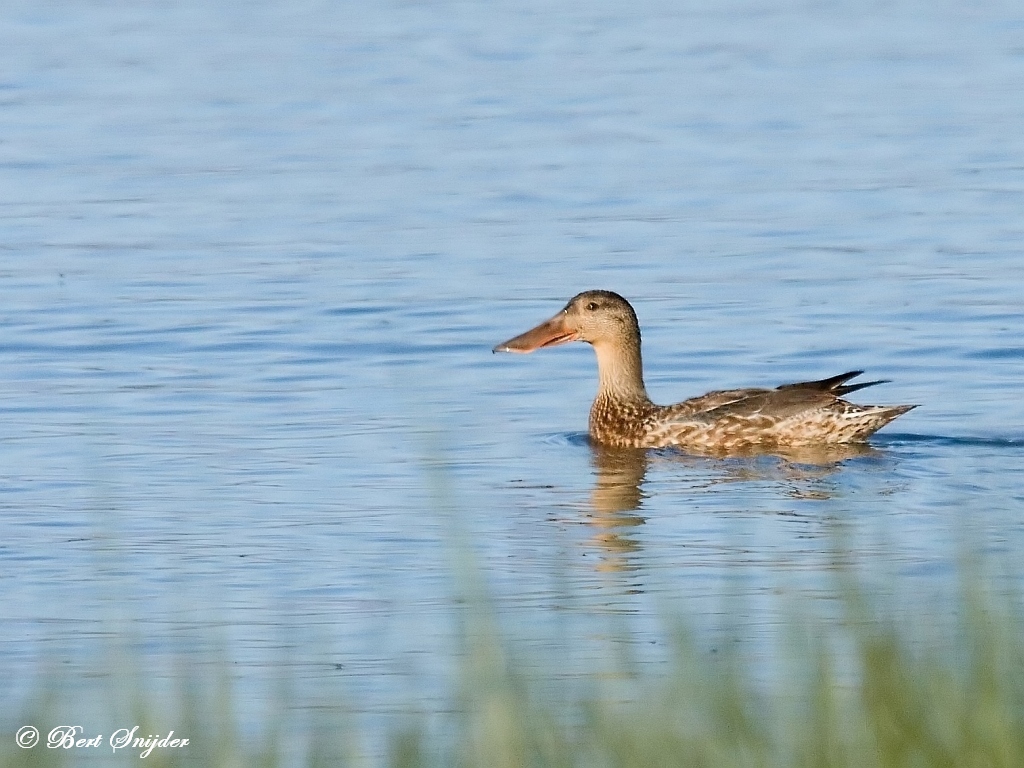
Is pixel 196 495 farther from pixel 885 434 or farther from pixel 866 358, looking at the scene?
pixel 866 358

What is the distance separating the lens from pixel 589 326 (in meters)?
13.1

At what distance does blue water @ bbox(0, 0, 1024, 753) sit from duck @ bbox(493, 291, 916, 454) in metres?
0.19

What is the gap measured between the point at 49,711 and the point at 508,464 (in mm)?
6206

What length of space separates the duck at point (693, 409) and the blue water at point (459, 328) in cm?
19

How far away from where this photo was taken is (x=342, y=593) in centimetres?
895

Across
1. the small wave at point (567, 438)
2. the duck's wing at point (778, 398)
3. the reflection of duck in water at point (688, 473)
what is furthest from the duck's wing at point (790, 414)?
the small wave at point (567, 438)

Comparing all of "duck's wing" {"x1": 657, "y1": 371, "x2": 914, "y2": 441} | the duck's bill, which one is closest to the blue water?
"duck's wing" {"x1": 657, "y1": 371, "x2": 914, "y2": 441}

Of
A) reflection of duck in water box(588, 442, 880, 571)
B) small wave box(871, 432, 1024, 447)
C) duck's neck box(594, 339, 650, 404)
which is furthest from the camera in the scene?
duck's neck box(594, 339, 650, 404)

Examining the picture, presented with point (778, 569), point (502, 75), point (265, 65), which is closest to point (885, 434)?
point (778, 569)

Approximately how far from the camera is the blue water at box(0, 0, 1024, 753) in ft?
28.7

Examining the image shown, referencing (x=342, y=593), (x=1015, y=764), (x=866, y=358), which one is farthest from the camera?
(x=866, y=358)

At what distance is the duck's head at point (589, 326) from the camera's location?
42.9 ft

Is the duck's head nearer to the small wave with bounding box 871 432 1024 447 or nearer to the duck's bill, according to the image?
the duck's bill

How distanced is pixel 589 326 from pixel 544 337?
0.26m
